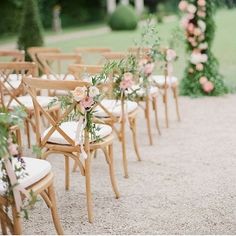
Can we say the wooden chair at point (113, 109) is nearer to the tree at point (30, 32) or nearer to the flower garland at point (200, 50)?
the flower garland at point (200, 50)

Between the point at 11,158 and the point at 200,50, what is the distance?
5.11 m

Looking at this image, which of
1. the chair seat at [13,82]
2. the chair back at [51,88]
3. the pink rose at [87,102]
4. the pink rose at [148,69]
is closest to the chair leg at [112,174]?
the chair back at [51,88]

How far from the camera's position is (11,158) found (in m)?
2.54

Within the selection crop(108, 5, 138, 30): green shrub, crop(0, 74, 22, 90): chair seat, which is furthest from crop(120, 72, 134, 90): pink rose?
crop(108, 5, 138, 30): green shrub

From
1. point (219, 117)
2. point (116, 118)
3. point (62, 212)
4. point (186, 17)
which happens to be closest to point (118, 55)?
point (116, 118)

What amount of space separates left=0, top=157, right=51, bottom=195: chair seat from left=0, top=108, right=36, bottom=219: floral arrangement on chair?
26 millimetres

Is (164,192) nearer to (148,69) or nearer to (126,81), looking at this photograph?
(126,81)

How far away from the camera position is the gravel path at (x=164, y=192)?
3.30 metres

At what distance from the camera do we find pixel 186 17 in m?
7.11

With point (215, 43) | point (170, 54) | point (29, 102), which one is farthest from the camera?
point (215, 43)

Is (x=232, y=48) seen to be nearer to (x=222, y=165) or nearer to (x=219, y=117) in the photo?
(x=219, y=117)

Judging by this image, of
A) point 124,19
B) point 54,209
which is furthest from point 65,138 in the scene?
point 124,19

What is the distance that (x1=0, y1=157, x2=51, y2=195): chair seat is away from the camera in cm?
266

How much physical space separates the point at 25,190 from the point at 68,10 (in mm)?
22303
